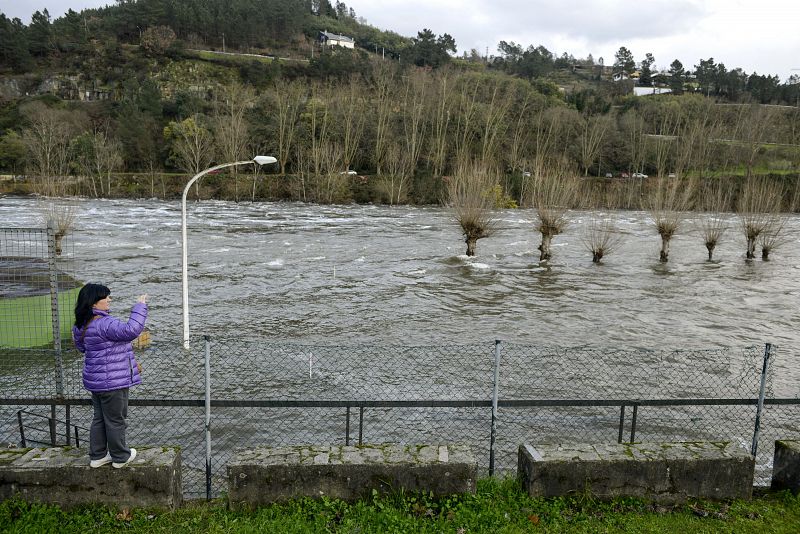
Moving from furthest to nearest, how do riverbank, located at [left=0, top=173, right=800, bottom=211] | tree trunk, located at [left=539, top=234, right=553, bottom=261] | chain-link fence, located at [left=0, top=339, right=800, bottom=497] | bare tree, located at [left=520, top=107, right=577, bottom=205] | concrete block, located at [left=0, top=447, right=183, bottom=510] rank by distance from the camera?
bare tree, located at [left=520, top=107, right=577, bottom=205], riverbank, located at [left=0, top=173, right=800, bottom=211], tree trunk, located at [left=539, top=234, right=553, bottom=261], chain-link fence, located at [left=0, top=339, right=800, bottom=497], concrete block, located at [left=0, top=447, right=183, bottom=510]

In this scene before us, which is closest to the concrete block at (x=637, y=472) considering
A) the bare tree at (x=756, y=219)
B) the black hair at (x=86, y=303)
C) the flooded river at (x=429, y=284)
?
the black hair at (x=86, y=303)

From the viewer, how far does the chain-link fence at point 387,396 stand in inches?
373

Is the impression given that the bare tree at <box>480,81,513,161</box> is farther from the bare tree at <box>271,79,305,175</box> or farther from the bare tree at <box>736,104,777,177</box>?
the bare tree at <box>736,104,777,177</box>

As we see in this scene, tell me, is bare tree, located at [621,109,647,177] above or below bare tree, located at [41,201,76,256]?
above

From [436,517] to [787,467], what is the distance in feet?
13.1

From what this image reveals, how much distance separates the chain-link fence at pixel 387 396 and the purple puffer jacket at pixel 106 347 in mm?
1330

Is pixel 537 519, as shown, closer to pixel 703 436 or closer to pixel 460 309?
pixel 703 436

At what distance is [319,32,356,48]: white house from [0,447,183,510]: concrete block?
16216cm

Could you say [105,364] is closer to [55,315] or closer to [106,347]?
[106,347]

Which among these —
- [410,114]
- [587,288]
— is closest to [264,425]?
[587,288]

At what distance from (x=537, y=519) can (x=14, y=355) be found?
1267 cm

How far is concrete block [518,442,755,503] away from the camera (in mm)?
5887

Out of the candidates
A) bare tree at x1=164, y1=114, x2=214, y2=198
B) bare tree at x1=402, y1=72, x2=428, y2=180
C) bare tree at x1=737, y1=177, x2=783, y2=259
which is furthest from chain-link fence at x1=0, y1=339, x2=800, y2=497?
bare tree at x1=164, y1=114, x2=214, y2=198

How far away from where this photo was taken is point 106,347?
18.3 feet
